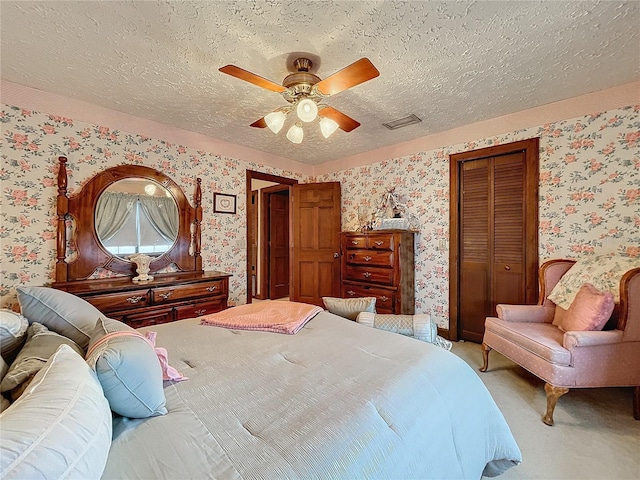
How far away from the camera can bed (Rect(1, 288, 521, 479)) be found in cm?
69

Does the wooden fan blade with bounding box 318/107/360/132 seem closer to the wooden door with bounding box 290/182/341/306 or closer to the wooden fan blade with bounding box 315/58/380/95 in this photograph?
the wooden fan blade with bounding box 315/58/380/95

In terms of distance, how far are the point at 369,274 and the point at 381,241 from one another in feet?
1.45

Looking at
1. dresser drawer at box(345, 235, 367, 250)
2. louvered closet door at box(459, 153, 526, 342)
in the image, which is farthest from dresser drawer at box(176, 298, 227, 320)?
louvered closet door at box(459, 153, 526, 342)

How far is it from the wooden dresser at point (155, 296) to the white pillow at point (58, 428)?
1.86 m

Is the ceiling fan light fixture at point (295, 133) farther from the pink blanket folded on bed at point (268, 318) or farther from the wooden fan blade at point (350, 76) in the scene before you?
the pink blanket folded on bed at point (268, 318)

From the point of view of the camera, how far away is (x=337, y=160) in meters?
4.44

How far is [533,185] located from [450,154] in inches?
35.4

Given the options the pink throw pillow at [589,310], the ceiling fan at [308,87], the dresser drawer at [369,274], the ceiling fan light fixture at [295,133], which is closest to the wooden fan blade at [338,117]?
the ceiling fan at [308,87]

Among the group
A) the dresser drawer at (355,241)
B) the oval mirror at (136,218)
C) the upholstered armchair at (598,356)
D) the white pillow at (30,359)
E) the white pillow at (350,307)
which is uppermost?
the oval mirror at (136,218)

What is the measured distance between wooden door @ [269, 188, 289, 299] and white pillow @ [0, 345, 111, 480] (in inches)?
192

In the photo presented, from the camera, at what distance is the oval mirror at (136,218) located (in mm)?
2732

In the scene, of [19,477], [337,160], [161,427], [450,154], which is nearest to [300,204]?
[337,160]

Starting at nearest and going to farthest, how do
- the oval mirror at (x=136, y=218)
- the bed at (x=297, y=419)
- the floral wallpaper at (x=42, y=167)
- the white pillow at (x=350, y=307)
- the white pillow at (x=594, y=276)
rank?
the bed at (x=297, y=419) < the white pillow at (x=350, y=307) < the white pillow at (x=594, y=276) < the floral wallpaper at (x=42, y=167) < the oval mirror at (x=136, y=218)

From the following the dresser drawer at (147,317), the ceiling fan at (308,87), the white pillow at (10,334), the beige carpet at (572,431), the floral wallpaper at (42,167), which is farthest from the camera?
the dresser drawer at (147,317)
